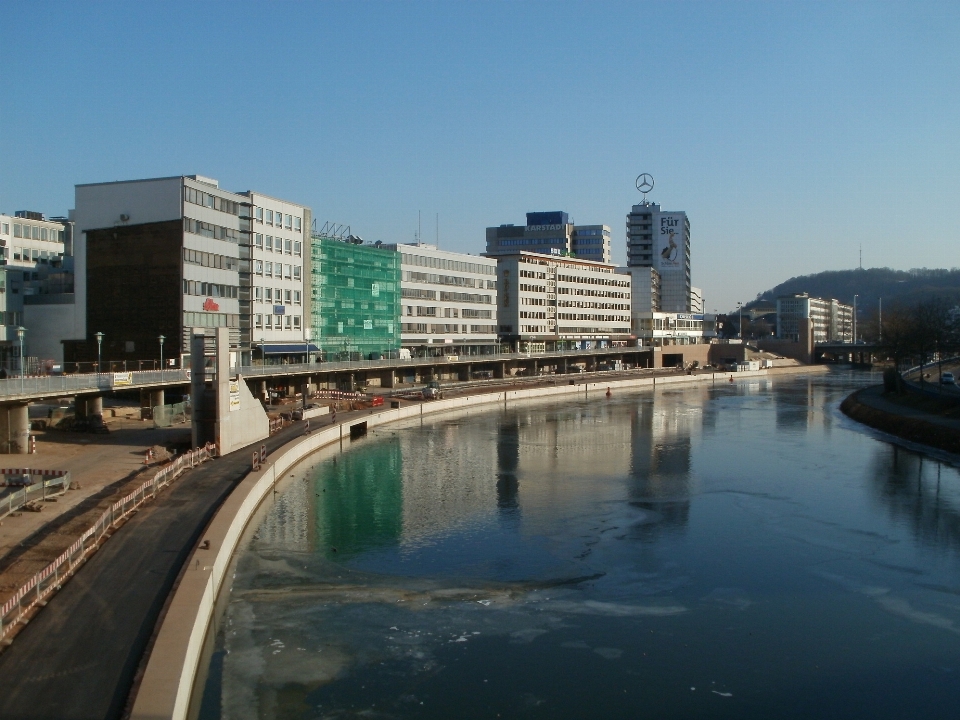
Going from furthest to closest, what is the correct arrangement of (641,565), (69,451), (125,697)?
(69,451), (641,565), (125,697)

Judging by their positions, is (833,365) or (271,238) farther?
(833,365)

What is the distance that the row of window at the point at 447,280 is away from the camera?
80562mm

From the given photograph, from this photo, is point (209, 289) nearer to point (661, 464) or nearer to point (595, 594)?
point (661, 464)

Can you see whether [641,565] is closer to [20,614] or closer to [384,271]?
[20,614]

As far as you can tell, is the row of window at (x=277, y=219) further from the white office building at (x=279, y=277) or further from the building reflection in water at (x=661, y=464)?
the building reflection in water at (x=661, y=464)

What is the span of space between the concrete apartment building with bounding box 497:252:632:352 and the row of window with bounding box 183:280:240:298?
156 ft

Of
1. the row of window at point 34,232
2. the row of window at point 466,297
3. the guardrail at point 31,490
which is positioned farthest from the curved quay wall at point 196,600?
the row of window at point 466,297

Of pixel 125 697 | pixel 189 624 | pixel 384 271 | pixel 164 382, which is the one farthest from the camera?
pixel 384 271

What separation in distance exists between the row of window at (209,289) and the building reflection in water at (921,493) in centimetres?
3551

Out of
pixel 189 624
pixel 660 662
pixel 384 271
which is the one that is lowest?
pixel 660 662

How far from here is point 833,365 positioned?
140m

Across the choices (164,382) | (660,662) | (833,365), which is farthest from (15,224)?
(833,365)

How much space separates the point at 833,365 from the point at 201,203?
116m

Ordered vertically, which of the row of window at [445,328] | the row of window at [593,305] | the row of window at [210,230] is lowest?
the row of window at [445,328]
